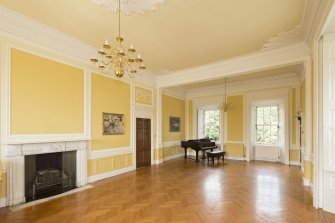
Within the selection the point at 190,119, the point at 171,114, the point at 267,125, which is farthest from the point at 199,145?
the point at 267,125

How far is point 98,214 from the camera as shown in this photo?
3447 mm

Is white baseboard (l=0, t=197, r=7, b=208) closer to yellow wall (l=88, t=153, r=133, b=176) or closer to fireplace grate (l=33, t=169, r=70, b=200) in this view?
fireplace grate (l=33, t=169, r=70, b=200)

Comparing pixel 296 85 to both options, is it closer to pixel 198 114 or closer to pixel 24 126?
pixel 198 114

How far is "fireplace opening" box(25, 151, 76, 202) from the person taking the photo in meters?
4.26

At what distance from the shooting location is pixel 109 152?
6.02 meters

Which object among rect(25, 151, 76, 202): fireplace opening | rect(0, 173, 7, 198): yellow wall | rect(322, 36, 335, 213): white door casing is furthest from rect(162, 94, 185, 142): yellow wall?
rect(322, 36, 335, 213): white door casing

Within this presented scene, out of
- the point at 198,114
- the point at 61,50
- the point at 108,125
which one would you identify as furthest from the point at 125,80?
the point at 198,114

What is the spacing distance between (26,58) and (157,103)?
4.95 metres

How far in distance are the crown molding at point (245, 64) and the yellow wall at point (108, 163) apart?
3379 millimetres

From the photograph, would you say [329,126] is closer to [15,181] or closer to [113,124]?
[113,124]

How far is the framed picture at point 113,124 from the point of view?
592cm

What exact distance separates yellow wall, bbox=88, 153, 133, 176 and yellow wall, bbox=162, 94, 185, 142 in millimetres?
2610

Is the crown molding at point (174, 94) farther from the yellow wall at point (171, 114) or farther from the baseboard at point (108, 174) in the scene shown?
the baseboard at point (108, 174)

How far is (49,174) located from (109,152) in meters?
1.75
